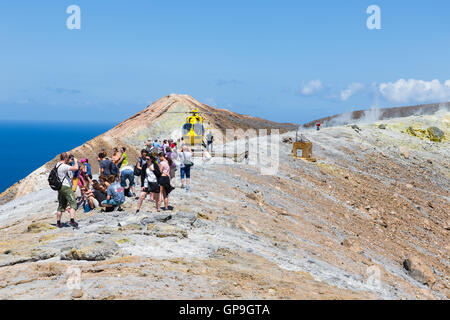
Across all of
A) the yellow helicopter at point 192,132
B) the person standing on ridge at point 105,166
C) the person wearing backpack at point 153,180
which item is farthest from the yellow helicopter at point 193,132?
the person wearing backpack at point 153,180

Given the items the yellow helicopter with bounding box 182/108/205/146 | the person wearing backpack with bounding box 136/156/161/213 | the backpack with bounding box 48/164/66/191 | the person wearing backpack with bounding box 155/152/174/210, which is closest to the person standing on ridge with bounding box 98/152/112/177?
the person wearing backpack with bounding box 136/156/161/213

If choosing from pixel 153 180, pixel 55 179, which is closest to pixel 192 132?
pixel 153 180

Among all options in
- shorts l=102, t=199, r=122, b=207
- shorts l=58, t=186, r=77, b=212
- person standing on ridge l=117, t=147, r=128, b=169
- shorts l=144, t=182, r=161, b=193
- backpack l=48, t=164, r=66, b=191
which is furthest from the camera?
person standing on ridge l=117, t=147, r=128, b=169

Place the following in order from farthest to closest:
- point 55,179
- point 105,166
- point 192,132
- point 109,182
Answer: point 192,132
point 105,166
point 109,182
point 55,179

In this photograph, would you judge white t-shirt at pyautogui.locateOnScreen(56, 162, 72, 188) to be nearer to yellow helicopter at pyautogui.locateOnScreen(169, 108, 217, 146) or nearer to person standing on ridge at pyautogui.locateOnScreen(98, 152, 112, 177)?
person standing on ridge at pyautogui.locateOnScreen(98, 152, 112, 177)

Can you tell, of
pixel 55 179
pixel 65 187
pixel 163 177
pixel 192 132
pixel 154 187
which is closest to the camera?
pixel 55 179

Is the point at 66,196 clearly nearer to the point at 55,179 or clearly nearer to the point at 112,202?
the point at 55,179

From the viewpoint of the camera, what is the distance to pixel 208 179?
1978cm

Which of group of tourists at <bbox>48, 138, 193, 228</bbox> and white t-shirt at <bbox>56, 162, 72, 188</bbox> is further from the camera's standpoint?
group of tourists at <bbox>48, 138, 193, 228</bbox>

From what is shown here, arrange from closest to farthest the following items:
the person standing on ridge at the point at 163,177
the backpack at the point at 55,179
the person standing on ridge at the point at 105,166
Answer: the backpack at the point at 55,179 → the person standing on ridge at the point at 163,177 → the person standing on ridge at the point at 105,166

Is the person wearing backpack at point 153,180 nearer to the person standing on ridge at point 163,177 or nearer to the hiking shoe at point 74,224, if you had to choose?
the person standing on ridge at point 163,177

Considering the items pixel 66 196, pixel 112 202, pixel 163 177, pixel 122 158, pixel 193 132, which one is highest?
pixel 193 132

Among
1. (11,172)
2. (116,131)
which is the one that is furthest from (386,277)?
(11,172)
